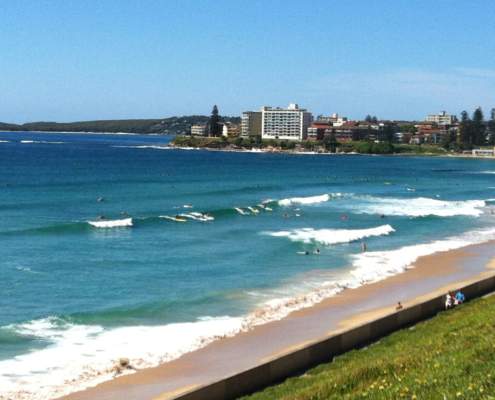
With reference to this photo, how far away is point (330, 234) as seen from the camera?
42750mm

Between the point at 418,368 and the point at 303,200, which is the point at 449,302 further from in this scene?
the point at 303,200

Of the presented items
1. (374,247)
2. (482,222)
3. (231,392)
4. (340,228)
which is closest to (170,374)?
(231,392)

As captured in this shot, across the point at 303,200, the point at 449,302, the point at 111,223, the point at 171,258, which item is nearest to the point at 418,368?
the point at 449,302

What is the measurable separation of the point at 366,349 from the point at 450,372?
649 cm

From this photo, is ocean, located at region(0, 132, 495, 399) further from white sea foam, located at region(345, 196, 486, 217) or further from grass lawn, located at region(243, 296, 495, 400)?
grass lawn, located at region(243, 296, 495, 400)

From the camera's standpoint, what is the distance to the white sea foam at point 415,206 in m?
56.1

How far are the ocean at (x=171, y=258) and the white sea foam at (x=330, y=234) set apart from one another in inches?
4.3

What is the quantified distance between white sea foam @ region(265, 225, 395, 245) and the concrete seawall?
18443 mm

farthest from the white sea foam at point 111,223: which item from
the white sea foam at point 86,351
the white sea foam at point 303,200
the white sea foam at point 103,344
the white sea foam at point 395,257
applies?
the white sea foam at point 86,351

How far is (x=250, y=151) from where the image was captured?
19388 cm

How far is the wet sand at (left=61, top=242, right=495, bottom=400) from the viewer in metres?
17.0

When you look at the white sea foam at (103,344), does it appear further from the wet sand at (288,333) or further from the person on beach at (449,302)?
the person on beach at (449,302)

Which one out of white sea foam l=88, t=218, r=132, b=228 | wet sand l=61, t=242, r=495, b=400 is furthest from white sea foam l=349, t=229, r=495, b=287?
white sea foam l=88, t=218, r=132, b=228

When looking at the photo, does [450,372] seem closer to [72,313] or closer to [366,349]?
[366,349]
